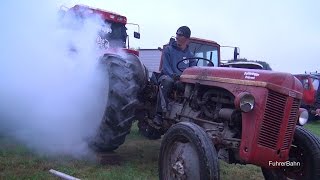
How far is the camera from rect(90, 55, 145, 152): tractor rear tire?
20.6 ft

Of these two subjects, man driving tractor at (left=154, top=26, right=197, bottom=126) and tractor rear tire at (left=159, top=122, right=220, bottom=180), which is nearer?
tractor rear tire at (left=159, top=122, right=220, bottom=180)

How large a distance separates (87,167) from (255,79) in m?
2.73

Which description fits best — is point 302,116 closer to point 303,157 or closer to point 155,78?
point 303,157

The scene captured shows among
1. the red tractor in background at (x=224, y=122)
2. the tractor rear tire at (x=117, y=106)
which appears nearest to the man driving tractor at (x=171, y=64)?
the red tractor in background at (x=224, y=122)

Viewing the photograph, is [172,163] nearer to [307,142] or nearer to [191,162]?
[191,162]

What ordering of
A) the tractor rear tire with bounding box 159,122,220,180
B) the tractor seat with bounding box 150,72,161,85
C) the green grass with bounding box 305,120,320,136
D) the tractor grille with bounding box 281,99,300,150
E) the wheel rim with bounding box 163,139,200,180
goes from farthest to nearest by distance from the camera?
the green grass with bounding box 305,120,320,136, the tractor seat with bounding box 150,72,161,85, the tractor grille with bounding box 281,99,300,150, the wheel rim with bounding box 163,139,200,180, the tractor rear tire with bounding box 159,122,220,180

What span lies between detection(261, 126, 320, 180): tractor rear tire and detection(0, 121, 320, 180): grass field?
1.08 meters

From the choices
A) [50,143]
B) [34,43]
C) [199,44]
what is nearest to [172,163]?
[50,143]

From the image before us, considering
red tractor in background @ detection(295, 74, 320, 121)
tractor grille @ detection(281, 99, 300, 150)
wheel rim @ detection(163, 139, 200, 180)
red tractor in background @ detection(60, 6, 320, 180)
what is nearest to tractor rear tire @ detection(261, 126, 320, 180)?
red tractor in background @ detection(60, 6, 320, 180)

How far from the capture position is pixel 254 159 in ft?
15.3

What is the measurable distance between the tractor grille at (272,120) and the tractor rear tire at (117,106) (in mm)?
2203

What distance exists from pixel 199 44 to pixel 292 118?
19.2 ft

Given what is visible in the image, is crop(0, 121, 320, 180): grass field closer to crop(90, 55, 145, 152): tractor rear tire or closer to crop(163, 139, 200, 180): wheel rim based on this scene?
crop(90, 55, 145, 152): tractor rear tire

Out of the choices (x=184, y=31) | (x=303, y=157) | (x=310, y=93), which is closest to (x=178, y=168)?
(x=303, y=157)
